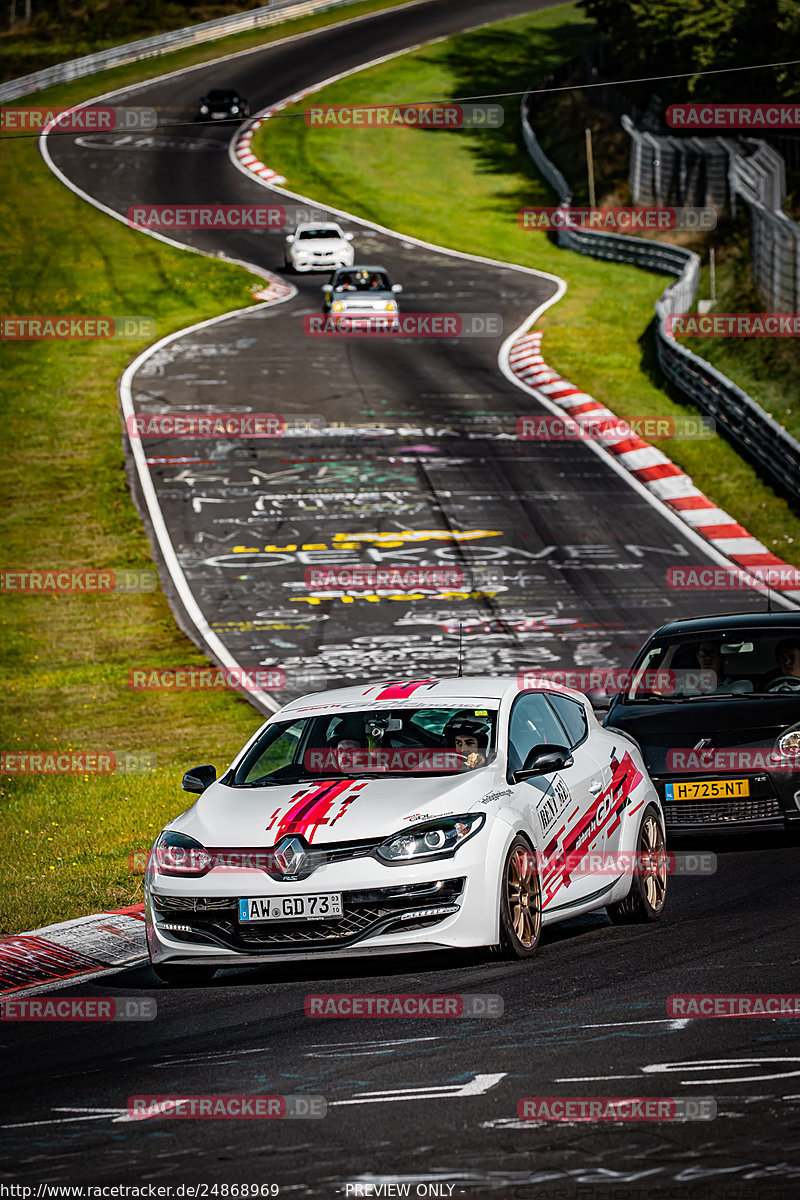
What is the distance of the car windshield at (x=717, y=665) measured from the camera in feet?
41.6

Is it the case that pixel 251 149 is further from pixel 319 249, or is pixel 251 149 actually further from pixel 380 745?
pixel 380 745

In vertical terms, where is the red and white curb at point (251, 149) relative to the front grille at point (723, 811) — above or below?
above

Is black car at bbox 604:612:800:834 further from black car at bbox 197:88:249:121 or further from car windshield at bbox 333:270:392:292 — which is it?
black car at bbox 197:88:249:121

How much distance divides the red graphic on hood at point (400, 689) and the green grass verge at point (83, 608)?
87.6 inches

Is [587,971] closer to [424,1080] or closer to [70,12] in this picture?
[424,1080]

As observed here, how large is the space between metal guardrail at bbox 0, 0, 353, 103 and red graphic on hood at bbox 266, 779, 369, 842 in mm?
66415

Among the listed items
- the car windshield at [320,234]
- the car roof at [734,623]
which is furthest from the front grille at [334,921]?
the car windshield at [320,234]

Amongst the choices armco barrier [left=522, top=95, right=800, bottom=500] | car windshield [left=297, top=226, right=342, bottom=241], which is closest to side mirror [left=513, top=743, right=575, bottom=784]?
armco barrier [left=522, top=95, right=800, bottom=500]

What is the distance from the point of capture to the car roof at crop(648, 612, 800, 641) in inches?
506

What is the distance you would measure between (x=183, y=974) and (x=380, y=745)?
165 centimetres

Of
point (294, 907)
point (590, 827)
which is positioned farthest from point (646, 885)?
point (294, 907)

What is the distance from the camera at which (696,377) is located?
30547 millimetres

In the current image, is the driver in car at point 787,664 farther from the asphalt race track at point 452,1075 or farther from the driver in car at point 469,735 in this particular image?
the driver in car at point 469,735

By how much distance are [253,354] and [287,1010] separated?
96.8 ft
